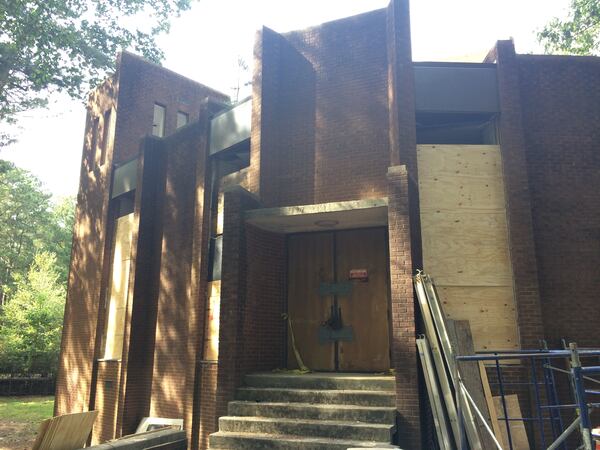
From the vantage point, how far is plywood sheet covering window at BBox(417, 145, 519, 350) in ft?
27.3

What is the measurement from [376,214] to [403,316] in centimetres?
202

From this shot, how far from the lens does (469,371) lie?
21.4 feet

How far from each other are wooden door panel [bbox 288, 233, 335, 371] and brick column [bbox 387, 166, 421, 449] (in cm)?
224

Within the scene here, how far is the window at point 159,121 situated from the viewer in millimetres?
17375

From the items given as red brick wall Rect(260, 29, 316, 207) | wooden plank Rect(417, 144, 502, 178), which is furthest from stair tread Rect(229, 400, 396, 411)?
wooden plank Rect(417, 144, 502, 178)

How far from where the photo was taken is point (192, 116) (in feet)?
61.4

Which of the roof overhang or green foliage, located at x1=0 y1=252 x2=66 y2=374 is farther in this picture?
green foliage, located at x1=0 y1=252 x2=66 y2=374

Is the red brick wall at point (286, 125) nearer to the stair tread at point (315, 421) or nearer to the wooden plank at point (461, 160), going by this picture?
the wooden plank at point (461, 160)

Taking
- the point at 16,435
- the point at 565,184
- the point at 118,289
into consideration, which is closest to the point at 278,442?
the point at 565,184

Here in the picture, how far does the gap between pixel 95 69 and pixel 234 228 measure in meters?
13.0

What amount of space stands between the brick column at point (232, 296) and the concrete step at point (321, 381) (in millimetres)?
370

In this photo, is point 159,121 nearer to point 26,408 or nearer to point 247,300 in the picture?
point 247,300

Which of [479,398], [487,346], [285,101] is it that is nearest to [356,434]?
[479,398]

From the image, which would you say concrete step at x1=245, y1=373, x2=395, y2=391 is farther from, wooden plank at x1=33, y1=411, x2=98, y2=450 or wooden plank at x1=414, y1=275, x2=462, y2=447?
wooden plank at x1=33, y1=411, x2=98, y2=450
